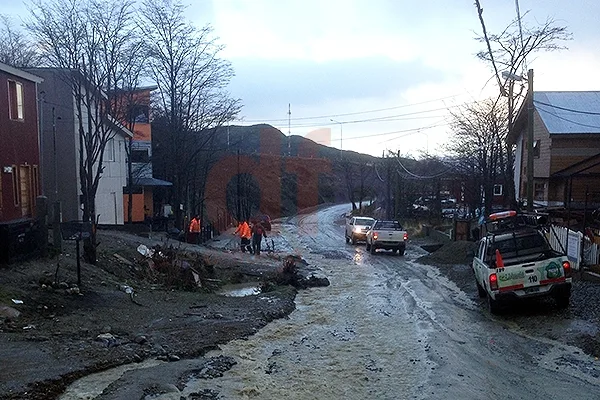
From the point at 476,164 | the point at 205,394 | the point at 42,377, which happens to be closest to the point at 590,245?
the point at 205,394

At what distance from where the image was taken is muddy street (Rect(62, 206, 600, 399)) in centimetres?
863

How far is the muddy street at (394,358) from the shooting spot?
8.63 m

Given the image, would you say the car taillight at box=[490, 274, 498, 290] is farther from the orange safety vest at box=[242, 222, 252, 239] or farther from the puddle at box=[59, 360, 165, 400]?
the orange safety vest at box=[242, 222, 252, 239]

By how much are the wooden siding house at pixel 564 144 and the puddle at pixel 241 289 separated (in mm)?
15993

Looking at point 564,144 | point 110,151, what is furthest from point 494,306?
point 110,151

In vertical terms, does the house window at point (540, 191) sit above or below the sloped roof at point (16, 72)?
below

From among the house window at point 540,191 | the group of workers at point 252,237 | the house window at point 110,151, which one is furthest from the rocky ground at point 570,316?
the house window at point 110,151

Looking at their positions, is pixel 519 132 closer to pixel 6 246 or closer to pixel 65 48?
pixel 65 48

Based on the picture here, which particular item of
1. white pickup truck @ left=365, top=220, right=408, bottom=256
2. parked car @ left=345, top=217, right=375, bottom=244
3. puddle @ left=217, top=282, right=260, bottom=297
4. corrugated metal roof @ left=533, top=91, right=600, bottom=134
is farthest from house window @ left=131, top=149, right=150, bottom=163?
puddle @ left=217, top=282, right=260, bottom=297

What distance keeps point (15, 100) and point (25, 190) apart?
3.60 m

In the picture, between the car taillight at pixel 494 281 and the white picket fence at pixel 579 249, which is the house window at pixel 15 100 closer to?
the car taillight at pixel 494 281

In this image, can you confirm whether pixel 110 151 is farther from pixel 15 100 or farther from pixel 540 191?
pixel 540 191

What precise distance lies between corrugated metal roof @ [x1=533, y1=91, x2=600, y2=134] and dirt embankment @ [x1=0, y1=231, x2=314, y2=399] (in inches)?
727

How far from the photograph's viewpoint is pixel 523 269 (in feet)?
42.8
